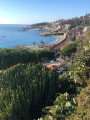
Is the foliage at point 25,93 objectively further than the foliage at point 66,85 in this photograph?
No

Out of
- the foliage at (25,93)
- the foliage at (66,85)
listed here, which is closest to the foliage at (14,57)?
the foliage at (25,93)

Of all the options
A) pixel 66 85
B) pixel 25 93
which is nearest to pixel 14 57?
pixel 66 85

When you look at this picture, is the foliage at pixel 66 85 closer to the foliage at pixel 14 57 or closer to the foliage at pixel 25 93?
the foliage at pixel 25 93

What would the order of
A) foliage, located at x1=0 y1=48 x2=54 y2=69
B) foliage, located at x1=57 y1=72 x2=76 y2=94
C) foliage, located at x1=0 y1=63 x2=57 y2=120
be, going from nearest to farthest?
foliage, located at x1=0 y1=63 x2=57 y2=120 < foliage, located at x1=57 y1=72 x2=76 y2=94 < foliage, located at x1=0 y1=48 x2=54 y2=69

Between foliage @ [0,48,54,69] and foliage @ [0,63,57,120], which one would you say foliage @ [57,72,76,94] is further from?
foliage @ [0,48,54,69]

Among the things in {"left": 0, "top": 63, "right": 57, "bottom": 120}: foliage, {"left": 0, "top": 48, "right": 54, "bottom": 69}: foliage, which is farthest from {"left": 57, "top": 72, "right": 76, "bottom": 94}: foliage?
{"left": 0, "top": 48, "right": 54, "bottom": 69}: foliage

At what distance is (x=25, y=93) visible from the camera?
546 centimetres

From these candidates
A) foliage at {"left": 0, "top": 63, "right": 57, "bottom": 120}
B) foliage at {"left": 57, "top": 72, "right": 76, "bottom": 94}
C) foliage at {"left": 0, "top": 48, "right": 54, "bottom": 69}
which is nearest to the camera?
foliage at {"left": 0, "top": 63, "right": 57, "bottom": 120}

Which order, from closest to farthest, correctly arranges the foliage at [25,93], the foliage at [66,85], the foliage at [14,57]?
the foliage at [25,93] → the foliage at [66,85] → the foliage at [14,57]

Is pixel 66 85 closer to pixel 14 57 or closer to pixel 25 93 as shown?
pixel 25 93

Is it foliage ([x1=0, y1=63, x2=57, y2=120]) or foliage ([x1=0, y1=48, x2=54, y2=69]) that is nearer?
foliage ([x1=0, y1=63, x2=57, y2=120])

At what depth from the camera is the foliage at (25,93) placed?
16.6 feet

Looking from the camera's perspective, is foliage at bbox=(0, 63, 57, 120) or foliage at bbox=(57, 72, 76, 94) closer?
foliage at bbox=(0, 63, 57, 120)

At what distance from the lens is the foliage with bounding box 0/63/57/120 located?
16.6ft
